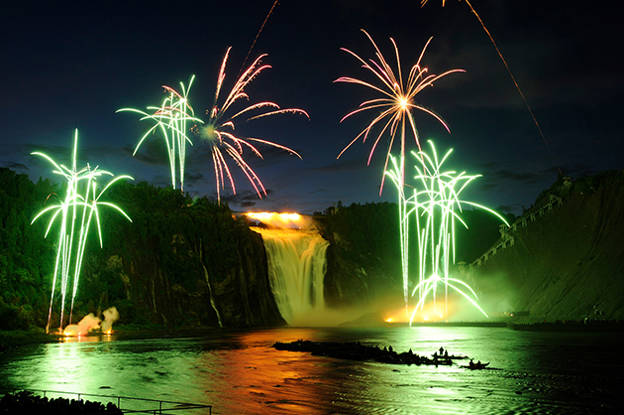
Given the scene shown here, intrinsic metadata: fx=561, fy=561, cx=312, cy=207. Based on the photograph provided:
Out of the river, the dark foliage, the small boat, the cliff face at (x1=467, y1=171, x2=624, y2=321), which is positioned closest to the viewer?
the dark foliage

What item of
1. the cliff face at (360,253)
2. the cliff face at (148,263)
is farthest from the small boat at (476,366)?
the cliff face at (360,253)

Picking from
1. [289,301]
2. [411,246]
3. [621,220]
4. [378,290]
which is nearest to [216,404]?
[621,220]

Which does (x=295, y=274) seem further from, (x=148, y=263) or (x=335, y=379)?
(x=335, y=379)

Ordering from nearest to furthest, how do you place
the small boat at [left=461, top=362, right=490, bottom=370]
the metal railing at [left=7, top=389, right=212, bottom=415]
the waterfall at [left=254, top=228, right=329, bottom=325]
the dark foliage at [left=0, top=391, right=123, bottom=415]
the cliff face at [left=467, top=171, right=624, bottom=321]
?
the dark foliage at [left=0, top=391, right=123, bottom=415] < the metal railing at [left=7, top=389, right=212, bottom=415] < the small boat at [left=461, top=362, right=490, bottom=370] < the cliff face at [left=467, top=171, right=624, bottom=321] < the waterfall at [left=254, top=228, right=329, bottom=325]

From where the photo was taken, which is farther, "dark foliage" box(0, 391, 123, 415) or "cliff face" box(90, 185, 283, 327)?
"cliff face" box(90, 185, 283, 327)

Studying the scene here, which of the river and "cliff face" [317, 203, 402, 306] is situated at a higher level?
"cliff face" [317, 203, 402, 306]

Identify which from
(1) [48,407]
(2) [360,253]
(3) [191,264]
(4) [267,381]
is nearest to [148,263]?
(3) [191,264]

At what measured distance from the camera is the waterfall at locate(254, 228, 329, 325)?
99312 mm

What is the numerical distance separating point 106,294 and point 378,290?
5312 centimetres

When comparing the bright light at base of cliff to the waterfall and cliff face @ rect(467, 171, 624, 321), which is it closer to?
the waterfall

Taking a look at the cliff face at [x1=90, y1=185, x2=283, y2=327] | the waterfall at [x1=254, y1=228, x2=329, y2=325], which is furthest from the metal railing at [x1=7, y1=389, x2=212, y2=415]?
the waterfall at [x1=254, y1=228, x2=329, y2=325]

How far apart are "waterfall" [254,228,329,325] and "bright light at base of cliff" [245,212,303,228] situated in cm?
991

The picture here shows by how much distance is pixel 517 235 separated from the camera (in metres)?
86.7

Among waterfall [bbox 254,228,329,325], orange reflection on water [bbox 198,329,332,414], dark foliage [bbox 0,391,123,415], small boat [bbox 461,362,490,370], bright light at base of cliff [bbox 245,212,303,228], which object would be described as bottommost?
orange reflection on water [bbox 198,329,332,414]
